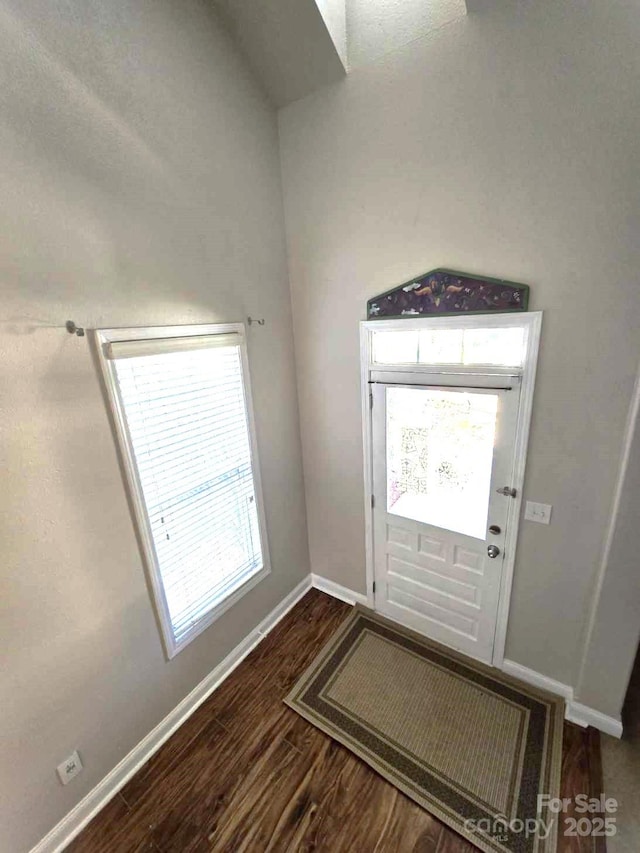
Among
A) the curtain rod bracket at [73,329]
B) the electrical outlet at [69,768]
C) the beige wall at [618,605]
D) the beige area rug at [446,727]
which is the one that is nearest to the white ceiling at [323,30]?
the curtain rod bracket at [73,329]

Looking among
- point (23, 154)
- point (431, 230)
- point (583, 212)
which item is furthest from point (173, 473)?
point (583, 212)

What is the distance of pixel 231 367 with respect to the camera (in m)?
2.19

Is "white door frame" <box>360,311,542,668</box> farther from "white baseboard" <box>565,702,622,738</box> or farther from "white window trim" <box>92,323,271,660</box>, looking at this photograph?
"white window trim" <box>92,323,271,660</box>

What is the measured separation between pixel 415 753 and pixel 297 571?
141 cm

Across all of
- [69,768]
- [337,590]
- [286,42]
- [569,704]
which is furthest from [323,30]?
[569,704]

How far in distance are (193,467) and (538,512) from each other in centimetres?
195

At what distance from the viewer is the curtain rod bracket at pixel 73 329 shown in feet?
4.86

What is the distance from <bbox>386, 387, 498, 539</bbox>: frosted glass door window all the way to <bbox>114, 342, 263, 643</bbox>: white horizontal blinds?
3.28 feet

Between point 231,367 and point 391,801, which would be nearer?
point 391,801

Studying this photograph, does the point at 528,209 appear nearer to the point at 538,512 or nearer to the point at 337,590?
the point at 538,512

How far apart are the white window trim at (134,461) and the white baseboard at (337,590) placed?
0.84m

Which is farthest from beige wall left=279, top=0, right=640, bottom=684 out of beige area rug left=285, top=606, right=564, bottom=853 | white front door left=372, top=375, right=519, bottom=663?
beige area rug left=285, top=606, right=564, bottom=853

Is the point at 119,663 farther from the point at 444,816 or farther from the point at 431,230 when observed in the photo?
the point at 431,230

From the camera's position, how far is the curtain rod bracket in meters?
1.48
